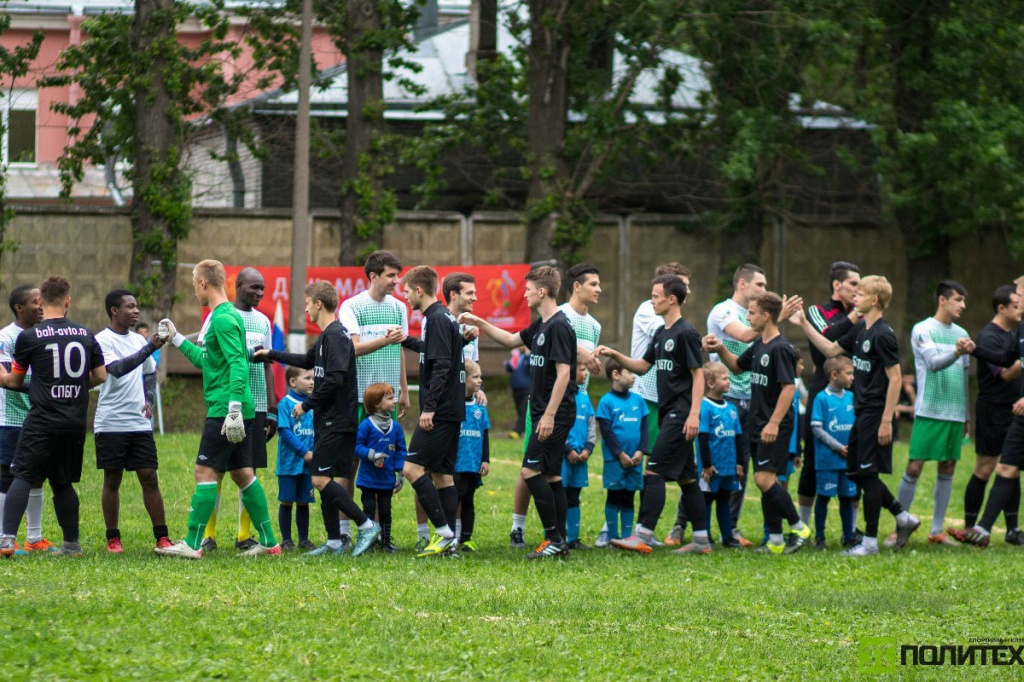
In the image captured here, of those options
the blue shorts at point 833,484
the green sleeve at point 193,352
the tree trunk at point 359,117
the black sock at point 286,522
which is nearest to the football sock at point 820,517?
the blue shorts at point 833,484

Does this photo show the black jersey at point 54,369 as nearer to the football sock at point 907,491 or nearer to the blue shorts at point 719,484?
the blue shorts at point 719,484

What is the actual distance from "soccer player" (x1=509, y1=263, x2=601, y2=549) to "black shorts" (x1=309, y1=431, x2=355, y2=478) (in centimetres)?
141

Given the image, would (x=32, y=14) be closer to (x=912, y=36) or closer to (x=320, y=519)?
(x=912, y=36)

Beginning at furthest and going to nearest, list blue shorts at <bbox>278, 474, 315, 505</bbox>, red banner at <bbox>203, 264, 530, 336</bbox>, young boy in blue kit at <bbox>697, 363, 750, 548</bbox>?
red banner at <bbox>203, 264, 530, 336</bbox> → young boy in blue kit at <bbox>697, 363, 750, 548</bbox> → blue shorts at <bbox>278, 474, 315, 505</bbox>

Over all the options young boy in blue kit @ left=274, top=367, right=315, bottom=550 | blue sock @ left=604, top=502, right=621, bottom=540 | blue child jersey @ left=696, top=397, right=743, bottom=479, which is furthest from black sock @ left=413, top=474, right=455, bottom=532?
blue child jersey @ left=696, top=397, right=743, bottom=479

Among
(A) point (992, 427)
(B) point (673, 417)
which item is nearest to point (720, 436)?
(B) point (673, 417)

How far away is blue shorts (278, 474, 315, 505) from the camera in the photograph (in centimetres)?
1046

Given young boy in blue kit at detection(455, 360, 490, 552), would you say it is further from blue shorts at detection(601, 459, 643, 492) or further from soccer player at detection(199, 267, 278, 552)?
soccer player at detection(199, 267, 278, 552)

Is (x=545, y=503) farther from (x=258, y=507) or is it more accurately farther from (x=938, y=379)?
(x=938, y=379)

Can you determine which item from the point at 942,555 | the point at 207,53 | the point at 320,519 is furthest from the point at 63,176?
the point at 942,555

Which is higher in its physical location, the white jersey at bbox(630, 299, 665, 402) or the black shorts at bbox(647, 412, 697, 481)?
the white jersey at bbox(630, 299, 665, 402)

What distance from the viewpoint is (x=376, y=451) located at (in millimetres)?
10414

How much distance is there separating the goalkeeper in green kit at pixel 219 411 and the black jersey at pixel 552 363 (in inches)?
87.7

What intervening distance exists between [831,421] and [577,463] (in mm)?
2445
